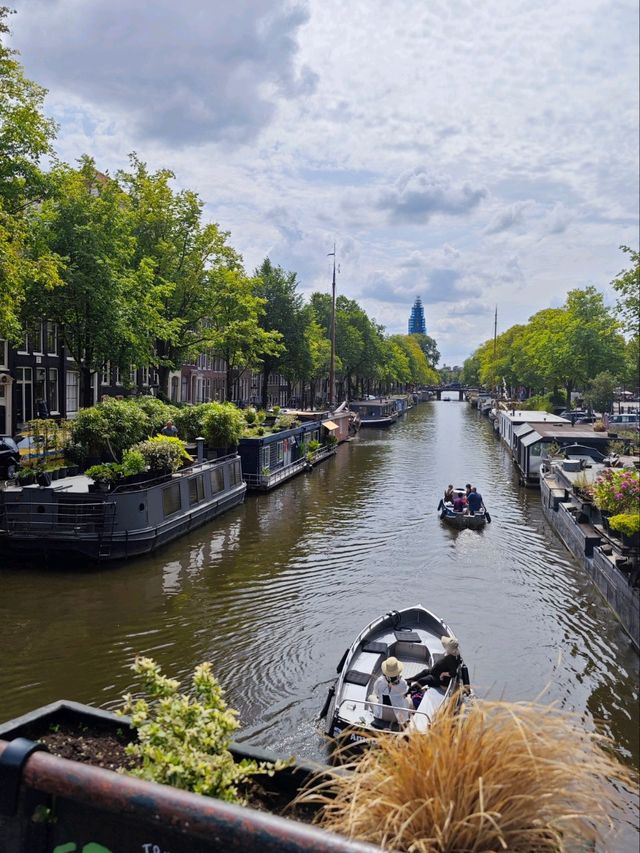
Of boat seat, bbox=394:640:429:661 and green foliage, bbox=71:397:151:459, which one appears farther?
green foliage, bbox=71:397:151:459

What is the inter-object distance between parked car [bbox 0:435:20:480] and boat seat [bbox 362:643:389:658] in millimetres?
20247

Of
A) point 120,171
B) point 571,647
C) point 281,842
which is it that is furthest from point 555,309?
point 281,842

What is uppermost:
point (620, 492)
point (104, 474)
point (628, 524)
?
point (620, 492)

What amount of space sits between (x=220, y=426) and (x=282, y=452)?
10175 mm

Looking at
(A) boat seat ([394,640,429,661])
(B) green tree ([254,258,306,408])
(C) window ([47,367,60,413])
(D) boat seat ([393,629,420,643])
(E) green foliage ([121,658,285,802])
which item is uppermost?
(B) green tree ([254,258,306,408])

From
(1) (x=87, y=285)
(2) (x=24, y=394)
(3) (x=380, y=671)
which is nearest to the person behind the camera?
(3) (x=380, y=671)

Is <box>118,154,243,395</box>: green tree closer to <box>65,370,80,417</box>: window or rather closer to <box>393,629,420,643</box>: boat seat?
<box>65,370,80,417</box>: window

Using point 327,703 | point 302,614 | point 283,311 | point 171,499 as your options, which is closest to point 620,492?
point 302,614

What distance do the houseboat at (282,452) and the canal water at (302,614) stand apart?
4927mm

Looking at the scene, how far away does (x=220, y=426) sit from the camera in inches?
1345

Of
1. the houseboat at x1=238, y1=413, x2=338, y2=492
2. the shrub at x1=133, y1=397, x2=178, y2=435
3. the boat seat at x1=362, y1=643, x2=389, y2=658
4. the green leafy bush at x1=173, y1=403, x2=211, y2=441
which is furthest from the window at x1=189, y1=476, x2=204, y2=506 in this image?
the boat seat at x1=362, y1=643, x2=389, y2=658

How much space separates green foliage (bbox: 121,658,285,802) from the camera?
456cm

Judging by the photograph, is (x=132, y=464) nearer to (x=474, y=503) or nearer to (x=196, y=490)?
(x=196, y=490)

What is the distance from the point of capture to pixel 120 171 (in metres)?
43.2
